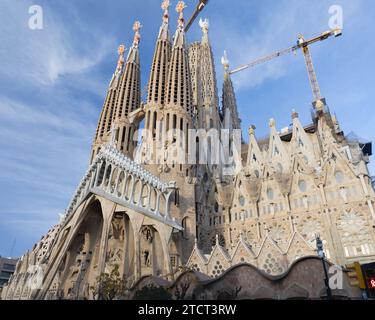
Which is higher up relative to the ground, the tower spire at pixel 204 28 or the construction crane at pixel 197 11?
the construction crane at pixel 197 11

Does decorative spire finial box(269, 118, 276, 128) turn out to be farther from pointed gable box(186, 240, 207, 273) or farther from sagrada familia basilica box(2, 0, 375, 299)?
pointed gable box(186, 240, 207, 273)

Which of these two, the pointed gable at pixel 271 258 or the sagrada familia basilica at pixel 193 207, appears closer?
the pointed gable at pixel 271 258

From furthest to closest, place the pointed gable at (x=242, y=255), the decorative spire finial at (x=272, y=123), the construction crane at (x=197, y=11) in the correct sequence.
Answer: the construction crane at (x=197, y=11) → the decorative spire finial at (x=272, y=123) → the pointed gable at (x=242, y=255)

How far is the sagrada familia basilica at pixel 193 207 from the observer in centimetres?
2105

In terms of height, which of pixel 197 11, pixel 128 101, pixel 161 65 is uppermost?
pixel 197 11

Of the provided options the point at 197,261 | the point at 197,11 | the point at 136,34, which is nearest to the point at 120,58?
the point at 136,34

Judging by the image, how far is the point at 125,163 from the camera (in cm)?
2423

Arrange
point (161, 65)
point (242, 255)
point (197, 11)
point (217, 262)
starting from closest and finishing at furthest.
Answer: point (242, 255) < point (217, 262) < point (161, 65) < point (197, 11)

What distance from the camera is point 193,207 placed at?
26.7 metres

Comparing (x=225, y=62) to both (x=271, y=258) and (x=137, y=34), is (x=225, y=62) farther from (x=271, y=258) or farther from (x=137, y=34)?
(x=271, y=258)

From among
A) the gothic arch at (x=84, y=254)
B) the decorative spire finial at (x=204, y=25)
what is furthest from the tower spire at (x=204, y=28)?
the gothic arch at (x=84, y=254)

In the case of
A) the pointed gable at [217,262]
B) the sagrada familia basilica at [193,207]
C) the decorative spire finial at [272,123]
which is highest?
the decorative spire finial at [272,123]

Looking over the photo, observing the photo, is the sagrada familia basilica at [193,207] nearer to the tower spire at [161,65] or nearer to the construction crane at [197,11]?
the tower spire at [161,65]
